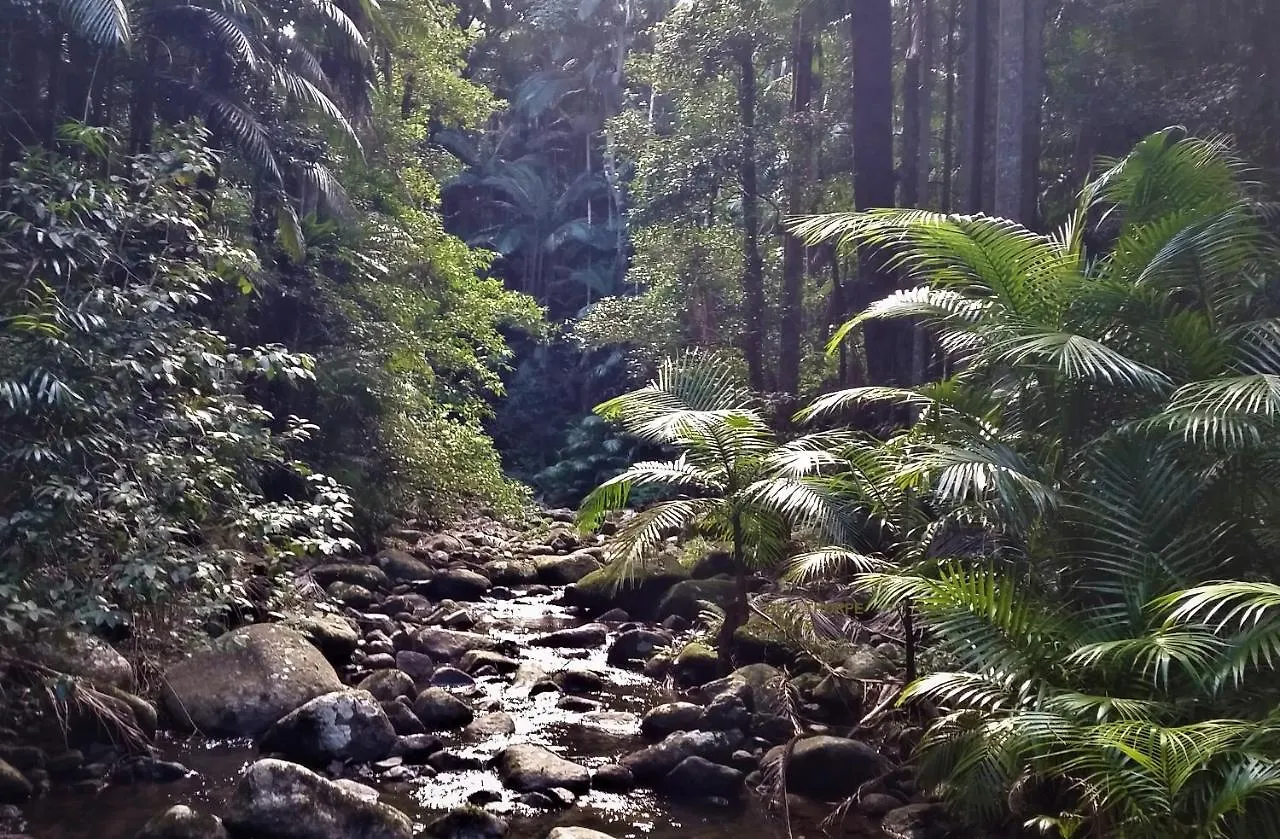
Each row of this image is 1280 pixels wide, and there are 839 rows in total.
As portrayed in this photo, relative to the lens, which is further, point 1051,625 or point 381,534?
point 381,534

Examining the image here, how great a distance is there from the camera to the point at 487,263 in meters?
18.0

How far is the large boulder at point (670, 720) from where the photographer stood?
7.79m

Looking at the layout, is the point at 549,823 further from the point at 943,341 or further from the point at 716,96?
the point at 716,96

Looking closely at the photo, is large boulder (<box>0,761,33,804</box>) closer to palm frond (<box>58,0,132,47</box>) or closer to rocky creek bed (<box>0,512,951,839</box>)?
rocky creek bed (<box>0,512,951,839</box>)

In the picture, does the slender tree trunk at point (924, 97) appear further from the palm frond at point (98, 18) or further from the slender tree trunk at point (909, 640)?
the palm frond at point (98, 18)

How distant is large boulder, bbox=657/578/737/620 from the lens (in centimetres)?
1177

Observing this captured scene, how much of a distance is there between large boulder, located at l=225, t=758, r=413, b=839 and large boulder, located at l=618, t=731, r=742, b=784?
163cm

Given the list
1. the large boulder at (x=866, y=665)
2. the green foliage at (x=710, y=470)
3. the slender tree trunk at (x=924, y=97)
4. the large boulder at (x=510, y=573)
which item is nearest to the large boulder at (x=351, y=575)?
the large boulder at (x=510, y=573)

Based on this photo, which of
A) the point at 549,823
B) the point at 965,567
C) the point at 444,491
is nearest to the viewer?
the point at 965,567

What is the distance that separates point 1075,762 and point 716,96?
1522 centimetres

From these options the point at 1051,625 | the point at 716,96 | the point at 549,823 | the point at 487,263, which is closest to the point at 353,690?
the point at 549,823

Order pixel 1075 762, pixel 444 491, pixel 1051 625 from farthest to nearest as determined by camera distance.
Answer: pixel 444 491 < pixel 1051 625 < pixel 1075 762

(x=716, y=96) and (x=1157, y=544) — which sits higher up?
(x=716, y=96)

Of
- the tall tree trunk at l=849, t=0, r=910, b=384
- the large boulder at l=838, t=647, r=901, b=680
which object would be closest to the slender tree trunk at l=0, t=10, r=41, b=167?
the large boulder at l=838, t=647, r=901, b=680
